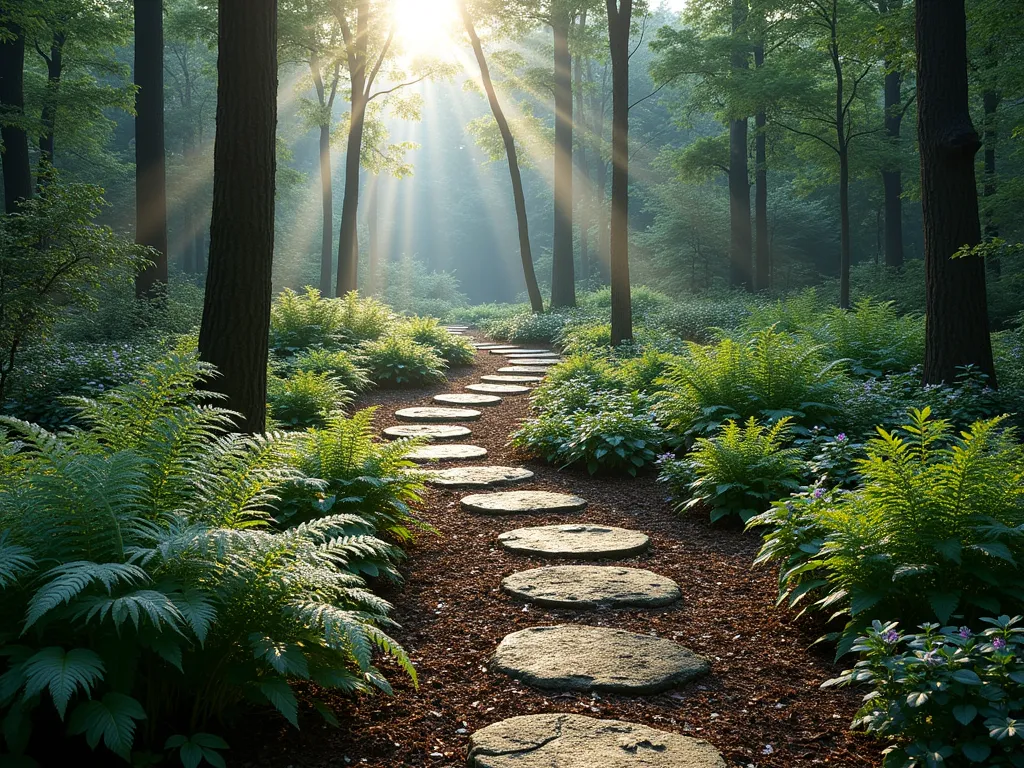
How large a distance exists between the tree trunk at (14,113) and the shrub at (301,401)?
9574 millimetres

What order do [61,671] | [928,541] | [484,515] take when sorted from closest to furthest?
[61,671] < [928,541] < [484,515]

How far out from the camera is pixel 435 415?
815 centimetres

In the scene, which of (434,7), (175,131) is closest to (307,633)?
(434,7)

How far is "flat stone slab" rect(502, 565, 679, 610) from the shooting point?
340 centimetres

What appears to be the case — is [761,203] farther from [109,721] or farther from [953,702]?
[109,721]

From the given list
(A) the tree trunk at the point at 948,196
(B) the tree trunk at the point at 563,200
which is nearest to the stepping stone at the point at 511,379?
(A) the tree trunk at the point at 948,196

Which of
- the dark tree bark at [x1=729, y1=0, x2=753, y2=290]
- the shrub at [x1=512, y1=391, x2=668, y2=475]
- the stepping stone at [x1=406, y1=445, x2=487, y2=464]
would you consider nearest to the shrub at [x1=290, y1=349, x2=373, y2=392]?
the stepping stone at [x1=406, y1=445, x2=487, y2=464]

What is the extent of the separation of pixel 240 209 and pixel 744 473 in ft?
11.1

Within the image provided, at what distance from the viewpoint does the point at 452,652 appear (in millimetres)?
2949

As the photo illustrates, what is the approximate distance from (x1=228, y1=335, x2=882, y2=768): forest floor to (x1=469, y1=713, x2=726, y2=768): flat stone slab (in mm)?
76

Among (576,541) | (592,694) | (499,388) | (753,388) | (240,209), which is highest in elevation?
(240,209)

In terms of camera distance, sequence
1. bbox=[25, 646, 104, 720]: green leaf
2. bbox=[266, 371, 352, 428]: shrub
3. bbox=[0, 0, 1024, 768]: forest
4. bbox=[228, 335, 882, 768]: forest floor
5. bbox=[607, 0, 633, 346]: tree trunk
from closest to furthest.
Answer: bbox=[25, 646, 104, 720]: green leaf → bbox=[0, 0, 1024, 768]: forest → bbox=[228, 335, 882, 768]: forest floor → bbox=[266, 371, 352, 428]: shrub → bbox=[607, 0, 633, 346]: tree trunk

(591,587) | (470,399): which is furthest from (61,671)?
(470,399)

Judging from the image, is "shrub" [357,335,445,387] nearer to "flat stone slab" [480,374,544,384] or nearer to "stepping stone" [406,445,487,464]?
"flat stone slab" [480,374,544,384]
